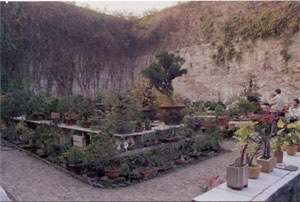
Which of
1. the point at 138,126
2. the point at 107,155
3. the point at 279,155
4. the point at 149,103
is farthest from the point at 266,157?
the point at 149,103

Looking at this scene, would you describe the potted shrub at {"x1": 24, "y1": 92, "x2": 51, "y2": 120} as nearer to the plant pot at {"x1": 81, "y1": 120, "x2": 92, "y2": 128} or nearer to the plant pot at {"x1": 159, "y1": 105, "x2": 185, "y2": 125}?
the plant pot at {"x1": 81, "y1": 120, "x2": 92, "y2": 128}

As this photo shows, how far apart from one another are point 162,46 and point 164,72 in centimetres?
619

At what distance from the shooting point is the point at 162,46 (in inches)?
506

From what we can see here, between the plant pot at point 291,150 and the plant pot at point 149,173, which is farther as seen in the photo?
the plant pot at point 291,150

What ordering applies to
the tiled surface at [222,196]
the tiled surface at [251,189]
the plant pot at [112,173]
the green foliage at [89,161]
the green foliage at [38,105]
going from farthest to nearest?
1. the green foliage at [38,105]
2. the green foliage at [89,161]
3. the plant pot at [112,173]
4. the tiled surface at [251,189]
5. the tiled surface at [222,196]

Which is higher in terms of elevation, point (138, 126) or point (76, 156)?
point (138, 126)

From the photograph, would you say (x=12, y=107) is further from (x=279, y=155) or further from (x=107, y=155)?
(x=279, y=155)

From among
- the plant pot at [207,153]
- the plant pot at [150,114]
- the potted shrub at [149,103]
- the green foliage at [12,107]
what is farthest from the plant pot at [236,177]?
the green foliage at [12,107]

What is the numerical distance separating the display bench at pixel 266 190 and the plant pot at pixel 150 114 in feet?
13.2

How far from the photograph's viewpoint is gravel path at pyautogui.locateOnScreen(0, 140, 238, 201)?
3.16 metres

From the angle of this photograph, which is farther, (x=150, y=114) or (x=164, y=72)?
(x=150, y=114)

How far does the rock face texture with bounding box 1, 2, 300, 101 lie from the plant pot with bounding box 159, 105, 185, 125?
126 inches

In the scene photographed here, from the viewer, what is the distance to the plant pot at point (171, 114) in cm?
636

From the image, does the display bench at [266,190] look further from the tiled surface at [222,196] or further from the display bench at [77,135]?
the display bench at [77,135]
